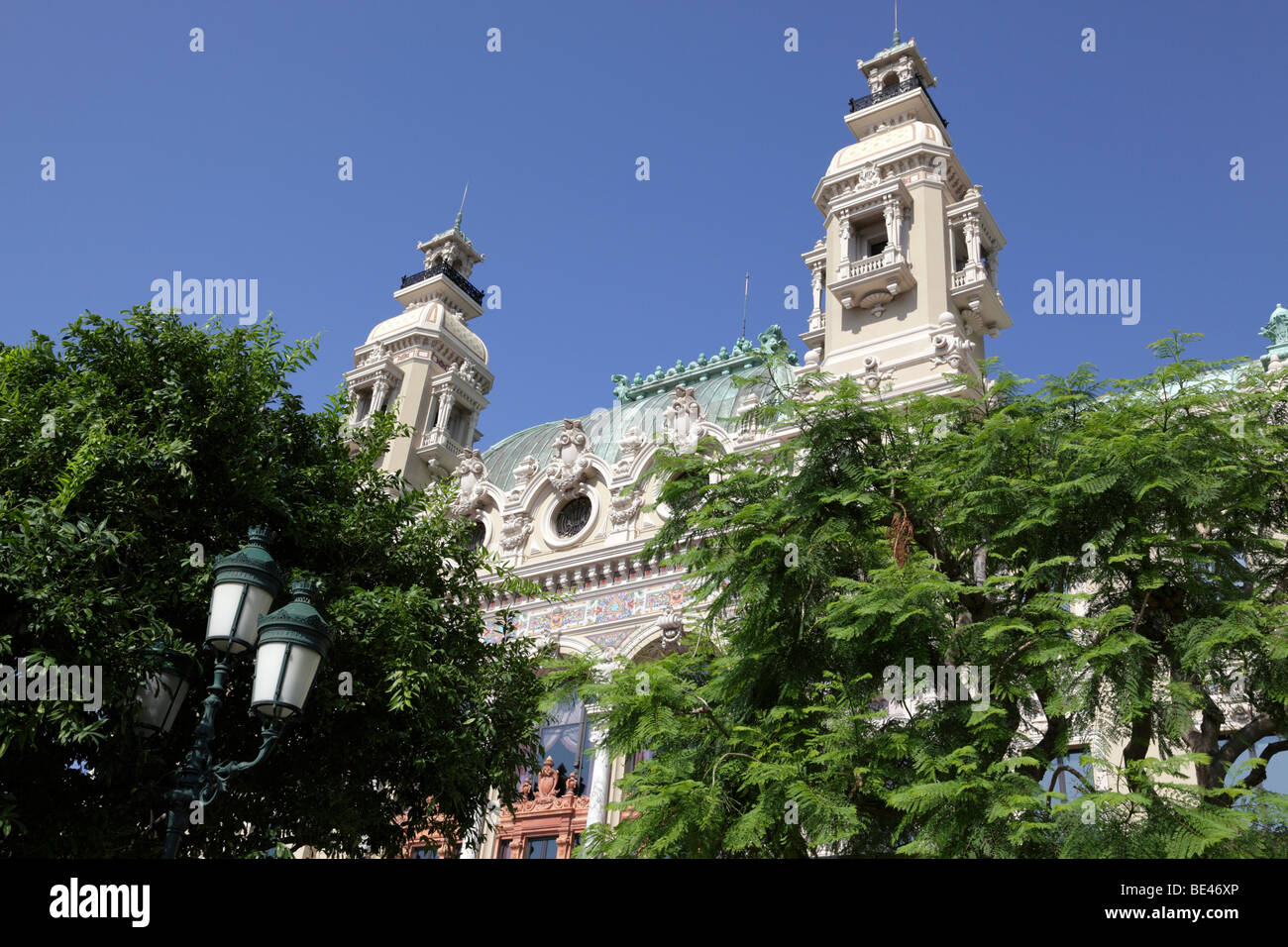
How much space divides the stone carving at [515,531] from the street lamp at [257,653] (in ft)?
73.1

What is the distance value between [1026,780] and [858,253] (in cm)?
2153

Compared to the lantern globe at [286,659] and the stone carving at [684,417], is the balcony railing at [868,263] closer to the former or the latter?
the stone carving at [684,417]

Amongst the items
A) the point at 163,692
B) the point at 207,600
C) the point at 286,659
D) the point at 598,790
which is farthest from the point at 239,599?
the point at 598,790

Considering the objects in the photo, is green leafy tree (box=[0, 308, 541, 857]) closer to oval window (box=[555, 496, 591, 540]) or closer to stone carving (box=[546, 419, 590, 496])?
oval window (box=[555, 496, 591, 540])

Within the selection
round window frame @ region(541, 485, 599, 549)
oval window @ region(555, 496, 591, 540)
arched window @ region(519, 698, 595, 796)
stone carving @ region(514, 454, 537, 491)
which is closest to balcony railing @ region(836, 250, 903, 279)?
round window frame @ region(541, 485, 599, 549)

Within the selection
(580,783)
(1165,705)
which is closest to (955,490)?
(1165,705)

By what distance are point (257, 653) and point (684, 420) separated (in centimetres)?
2175

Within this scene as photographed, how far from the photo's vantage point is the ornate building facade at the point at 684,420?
27.3 metres

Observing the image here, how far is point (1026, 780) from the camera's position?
11102 mm

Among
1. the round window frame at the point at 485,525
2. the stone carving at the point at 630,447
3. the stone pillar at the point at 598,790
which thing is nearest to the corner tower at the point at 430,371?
the round window frame at the point at 485,525

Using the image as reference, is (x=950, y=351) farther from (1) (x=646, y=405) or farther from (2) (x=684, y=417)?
(1) (x=646, y=405)

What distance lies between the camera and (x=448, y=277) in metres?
41.3

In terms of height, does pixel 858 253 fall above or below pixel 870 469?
above
